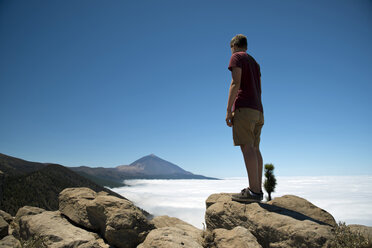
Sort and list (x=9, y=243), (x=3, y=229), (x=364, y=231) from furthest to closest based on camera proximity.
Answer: (x=3, y=229)
(x=9, y=243)
(x=364, y=231)

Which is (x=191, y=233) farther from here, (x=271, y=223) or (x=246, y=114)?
(x=246, y=114)

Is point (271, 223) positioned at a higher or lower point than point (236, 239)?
higher

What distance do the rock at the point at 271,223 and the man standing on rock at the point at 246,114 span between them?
1.27 ft

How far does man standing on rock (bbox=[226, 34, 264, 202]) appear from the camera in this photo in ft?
18.7

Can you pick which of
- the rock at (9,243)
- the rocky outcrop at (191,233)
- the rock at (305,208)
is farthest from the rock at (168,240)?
the rock at (9,243)

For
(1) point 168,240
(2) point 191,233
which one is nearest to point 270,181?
(2) point 191,233

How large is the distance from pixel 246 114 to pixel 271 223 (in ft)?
8.42

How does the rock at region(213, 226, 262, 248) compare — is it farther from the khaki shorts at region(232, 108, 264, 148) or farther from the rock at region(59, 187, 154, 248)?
the khaki shorts at region(232, 108, 264, 148)

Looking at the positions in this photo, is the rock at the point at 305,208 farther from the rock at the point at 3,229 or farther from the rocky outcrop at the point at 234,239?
the rock at the point at 3,229

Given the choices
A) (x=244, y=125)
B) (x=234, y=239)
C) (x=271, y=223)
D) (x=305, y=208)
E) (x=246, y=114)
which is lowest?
(x=234, y=239)

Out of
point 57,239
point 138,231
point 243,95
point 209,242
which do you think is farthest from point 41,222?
point 243,95

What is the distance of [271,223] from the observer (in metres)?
4.81

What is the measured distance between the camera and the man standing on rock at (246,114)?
18.7 ft

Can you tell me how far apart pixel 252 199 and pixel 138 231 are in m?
2.96
